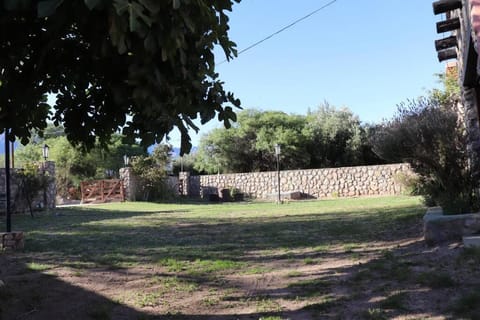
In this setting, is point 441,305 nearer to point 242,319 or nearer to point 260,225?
point 242,319

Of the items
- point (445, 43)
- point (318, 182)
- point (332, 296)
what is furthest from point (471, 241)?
point (318, 182)

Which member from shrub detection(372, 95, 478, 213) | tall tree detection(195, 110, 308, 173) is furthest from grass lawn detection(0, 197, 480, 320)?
tall tree detection(195, 110, 308, 173)

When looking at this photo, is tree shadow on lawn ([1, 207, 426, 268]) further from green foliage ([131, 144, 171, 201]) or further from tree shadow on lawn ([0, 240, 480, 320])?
green foliage ([131, 144, 171, 201])

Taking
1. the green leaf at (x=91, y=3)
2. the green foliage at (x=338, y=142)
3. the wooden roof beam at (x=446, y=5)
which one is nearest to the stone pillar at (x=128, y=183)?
the green foliage at (x=338, y=142)

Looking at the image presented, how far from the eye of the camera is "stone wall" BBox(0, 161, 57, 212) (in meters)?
16.6

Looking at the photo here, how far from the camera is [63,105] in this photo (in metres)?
3.80

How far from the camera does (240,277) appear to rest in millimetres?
5723

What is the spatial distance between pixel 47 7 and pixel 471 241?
5.33 m

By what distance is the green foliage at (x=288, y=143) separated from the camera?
105ft

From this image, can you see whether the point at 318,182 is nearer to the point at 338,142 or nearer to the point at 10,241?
the point at 338,142

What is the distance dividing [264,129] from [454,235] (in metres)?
27.4

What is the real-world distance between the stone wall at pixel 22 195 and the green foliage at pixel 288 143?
650 inches

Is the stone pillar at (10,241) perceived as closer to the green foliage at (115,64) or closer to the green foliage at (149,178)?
the green foliage at (115,64)

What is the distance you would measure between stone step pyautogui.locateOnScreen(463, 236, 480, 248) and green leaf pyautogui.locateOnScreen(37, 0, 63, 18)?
5165 mm
